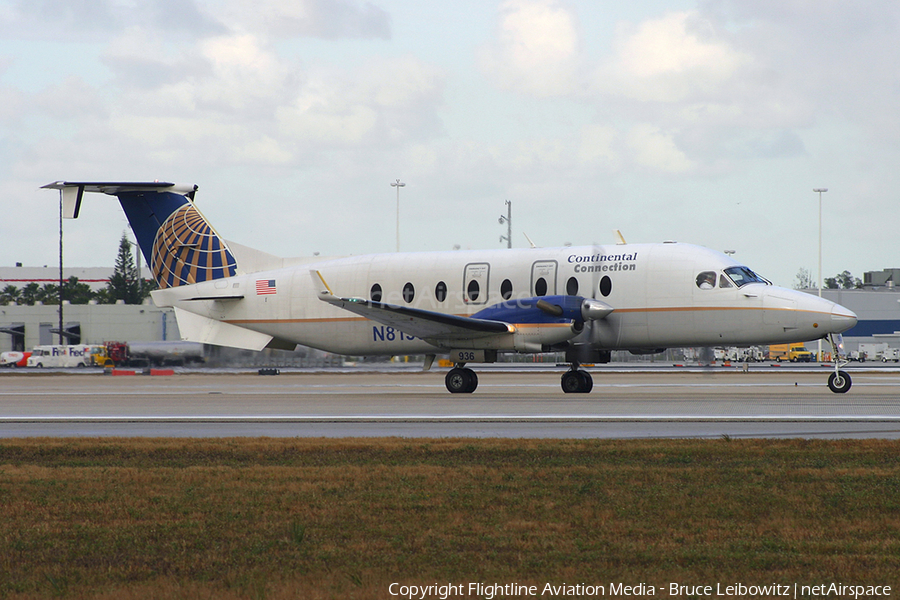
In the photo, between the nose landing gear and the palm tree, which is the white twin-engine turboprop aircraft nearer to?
the nose landing gear

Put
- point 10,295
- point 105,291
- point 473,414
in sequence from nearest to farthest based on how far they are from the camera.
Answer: point 473,414 → point 105,291 → point 10,295

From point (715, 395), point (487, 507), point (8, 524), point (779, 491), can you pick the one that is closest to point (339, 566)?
point (487, 507)

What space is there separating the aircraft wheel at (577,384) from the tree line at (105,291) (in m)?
94.3

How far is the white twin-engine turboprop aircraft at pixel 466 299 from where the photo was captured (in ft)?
78.3

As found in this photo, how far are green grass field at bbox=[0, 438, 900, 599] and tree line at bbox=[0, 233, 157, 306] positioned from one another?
349 feet

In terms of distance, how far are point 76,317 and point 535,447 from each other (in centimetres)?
7601

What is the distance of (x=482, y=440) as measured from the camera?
12.9 meters

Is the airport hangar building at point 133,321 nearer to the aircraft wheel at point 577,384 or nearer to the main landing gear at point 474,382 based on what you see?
the main landing gear at point 474,382

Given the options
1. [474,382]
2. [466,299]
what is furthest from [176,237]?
[474,382]

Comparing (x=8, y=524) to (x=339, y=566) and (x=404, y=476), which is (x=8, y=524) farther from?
(x=404, y=476)

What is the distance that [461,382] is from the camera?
2550 centimetres

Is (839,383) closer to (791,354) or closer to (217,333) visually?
(217,333)

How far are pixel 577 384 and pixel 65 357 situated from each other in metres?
58.0

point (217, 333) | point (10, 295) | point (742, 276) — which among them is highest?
point (10, 295)
